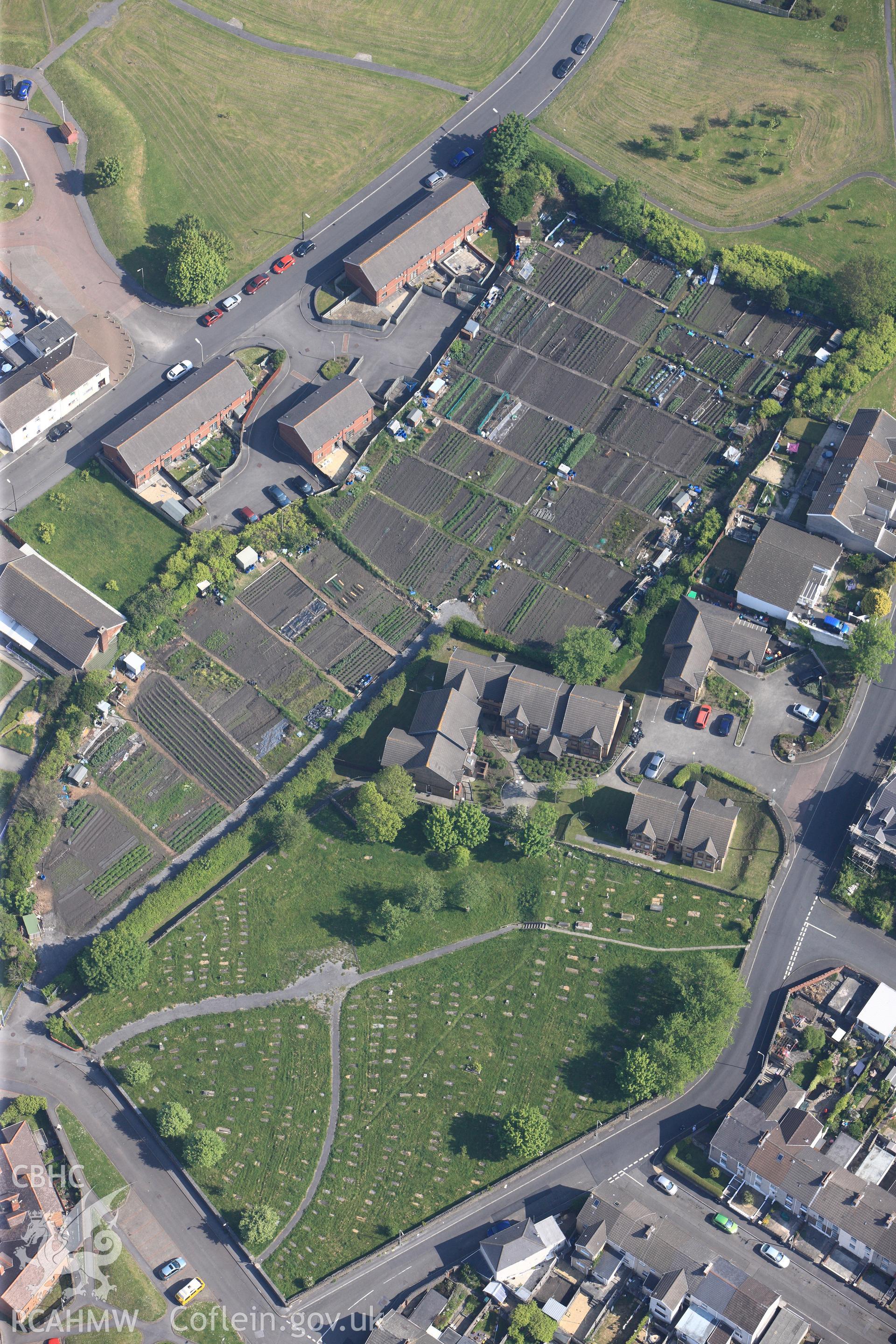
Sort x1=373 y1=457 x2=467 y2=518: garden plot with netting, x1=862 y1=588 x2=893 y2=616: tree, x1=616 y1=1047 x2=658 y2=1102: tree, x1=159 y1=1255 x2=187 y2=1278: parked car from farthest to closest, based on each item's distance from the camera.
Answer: x1=373 y1=457 x2=467 y2=518: garden plot with netting, x1=862 y1=588 x2=893 y2=616: tree, x1=616 y1=1047 x2=658 y2=1102: tree, x1=159 y1=1255 x2=187 y2=1278: parked car

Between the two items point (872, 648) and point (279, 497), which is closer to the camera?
point (872, 648)

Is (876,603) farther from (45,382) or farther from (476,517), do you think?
(45,382)

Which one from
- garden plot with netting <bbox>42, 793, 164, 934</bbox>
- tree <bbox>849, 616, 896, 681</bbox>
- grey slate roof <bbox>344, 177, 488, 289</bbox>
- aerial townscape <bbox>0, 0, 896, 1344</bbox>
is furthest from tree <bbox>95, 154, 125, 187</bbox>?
tree <bbox>849, 616, 896, 681</bbox>

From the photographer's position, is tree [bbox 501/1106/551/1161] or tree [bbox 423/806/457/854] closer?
tree [bbox 501/1106/551/1161]

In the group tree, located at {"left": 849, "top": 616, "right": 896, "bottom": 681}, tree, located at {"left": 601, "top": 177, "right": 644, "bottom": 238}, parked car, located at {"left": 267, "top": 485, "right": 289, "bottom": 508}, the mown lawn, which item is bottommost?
the mown lawn

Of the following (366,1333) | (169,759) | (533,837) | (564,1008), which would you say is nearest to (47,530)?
(169,759)

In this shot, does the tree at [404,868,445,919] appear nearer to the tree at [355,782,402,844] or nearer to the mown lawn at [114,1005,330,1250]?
the tree at [355,782,402,844]

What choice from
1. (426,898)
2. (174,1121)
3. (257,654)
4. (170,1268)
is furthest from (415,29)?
(170,1268)
